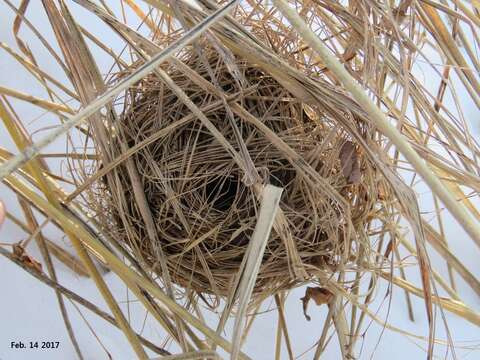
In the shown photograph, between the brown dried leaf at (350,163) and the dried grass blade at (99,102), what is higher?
the brown dried leaf at (350,163)

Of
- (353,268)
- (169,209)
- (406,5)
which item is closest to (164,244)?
(169,209)

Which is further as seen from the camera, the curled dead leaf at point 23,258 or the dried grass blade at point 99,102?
the curled dead leaf at point 23,258

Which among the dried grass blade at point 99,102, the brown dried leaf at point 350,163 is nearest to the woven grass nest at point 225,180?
the brown dried leaf at point 350,163

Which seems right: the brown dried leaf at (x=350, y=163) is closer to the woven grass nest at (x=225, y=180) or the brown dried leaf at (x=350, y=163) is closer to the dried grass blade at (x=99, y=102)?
the woven grass nest at (x=225, y=180)

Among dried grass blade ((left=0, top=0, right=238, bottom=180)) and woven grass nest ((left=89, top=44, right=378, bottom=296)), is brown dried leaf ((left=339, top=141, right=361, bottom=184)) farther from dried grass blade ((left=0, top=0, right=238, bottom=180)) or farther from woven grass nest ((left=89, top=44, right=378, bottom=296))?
dried grass blade ((left=0, top=0, right=238, bottom=180))

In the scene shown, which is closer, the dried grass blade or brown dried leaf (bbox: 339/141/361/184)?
the dried grass blade

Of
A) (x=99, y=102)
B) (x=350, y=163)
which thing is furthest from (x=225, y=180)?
(x=99, y=102)

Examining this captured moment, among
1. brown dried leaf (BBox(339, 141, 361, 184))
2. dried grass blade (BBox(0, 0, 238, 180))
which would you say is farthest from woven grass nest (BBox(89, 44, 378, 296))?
dried grass blade (BBox(0, 0, 238, 180))

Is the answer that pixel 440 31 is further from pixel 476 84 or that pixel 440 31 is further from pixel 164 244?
pixel 164 244
